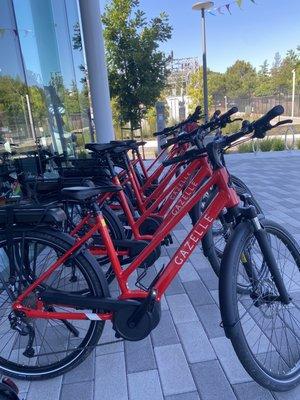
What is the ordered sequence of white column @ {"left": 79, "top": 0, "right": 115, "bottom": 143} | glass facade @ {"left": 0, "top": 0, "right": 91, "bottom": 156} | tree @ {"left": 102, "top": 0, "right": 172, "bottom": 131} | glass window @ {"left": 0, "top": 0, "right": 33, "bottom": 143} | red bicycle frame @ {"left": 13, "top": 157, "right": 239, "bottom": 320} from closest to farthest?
red bicycle frame @ {"left": 13, "top": 157, "right": 239, "bottom": 320}, glass window @ {"left": 0, "top": 0, "right": 33, "bottom": 143}, glass facade @ {"left": 0, "top": 0, "right": 91, "bottom": 156}, white column @ {"left": 79, "top": 0, "right": 115, "bottom": 143}, tree @ {"left": 102, "top": 0, "right": 172, "bottom": 131}

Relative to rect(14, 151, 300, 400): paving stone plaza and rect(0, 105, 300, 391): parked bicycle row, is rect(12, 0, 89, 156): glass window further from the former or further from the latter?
rect(14, 151, 300, 400): paving stone plaza

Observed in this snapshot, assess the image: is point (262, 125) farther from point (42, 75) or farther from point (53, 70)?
point (53, 70)

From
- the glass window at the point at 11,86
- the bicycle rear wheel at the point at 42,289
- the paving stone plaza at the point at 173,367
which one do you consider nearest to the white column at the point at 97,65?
the glass window at the point at 11,86

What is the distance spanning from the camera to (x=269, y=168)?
6.84m

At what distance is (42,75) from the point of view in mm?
4105

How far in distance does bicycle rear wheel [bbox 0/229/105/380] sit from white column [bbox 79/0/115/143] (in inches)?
125

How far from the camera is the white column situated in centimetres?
428

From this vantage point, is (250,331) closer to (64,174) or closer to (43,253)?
(43,253)

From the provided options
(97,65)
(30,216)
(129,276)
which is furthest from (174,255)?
(97,65)

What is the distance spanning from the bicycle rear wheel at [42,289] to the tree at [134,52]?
25.2 ft

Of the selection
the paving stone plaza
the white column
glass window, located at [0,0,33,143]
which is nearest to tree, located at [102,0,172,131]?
the white column

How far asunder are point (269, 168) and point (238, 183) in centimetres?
476

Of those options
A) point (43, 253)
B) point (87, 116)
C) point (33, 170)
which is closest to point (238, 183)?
point (43, 253)

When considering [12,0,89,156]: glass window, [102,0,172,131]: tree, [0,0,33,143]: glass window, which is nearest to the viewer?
[0,0,33,143]: glass window
